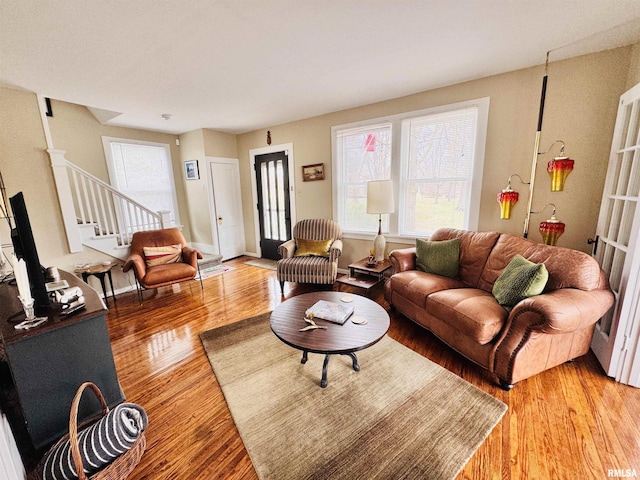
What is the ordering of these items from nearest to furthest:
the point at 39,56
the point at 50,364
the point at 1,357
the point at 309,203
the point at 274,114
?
the point at 50,364 < the point at 1,357 < the point at 39,56 < the point at 274,114 < the point at 309,203

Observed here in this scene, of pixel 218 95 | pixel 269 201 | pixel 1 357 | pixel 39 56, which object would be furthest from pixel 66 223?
pixel 269 201

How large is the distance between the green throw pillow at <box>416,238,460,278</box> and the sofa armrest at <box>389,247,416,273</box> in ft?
0.35

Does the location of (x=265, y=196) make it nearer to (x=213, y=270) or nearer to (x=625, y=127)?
(x=213, y=270)

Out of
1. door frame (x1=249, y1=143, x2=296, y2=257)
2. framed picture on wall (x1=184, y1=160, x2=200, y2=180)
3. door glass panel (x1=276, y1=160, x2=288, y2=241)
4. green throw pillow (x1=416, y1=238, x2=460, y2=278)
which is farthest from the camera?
framed picture on wall (x1=184, y1=160, x2=200, y2=180)

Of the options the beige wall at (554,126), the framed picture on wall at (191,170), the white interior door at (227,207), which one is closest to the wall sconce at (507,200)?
the beige wall at (554,126)

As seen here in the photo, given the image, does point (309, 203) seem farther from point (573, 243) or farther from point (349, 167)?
point (573, 243)

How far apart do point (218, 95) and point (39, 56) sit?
1.45m

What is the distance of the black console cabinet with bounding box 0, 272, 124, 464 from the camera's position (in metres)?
1.29

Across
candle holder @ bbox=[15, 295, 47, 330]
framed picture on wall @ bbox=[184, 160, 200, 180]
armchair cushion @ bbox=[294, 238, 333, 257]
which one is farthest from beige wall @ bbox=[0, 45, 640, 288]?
candle holder @ bbox=[15, 295, 47, 330]

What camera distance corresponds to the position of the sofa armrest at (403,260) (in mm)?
2800

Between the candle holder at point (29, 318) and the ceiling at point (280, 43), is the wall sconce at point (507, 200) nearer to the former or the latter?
the ceiling at point (280, 43)

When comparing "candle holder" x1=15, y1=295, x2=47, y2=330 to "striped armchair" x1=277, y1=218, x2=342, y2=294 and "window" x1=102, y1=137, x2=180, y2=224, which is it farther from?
"window" x1=102, y1=137, x2=180, y2=224

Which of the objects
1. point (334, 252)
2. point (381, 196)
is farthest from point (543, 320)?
point (334, 252)

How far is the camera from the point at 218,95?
9.86 ft
